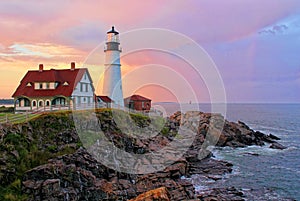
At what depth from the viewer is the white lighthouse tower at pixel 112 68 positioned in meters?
38.4

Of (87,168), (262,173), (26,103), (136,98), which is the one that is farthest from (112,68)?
(262,173)

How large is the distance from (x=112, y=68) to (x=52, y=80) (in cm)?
766

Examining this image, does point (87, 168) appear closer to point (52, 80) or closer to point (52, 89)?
point (52, 89)

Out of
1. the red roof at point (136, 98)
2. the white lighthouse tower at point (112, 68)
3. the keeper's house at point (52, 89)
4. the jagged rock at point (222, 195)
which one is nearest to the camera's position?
the jagged rock at point (222, 195)

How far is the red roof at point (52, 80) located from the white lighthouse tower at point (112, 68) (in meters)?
3.23

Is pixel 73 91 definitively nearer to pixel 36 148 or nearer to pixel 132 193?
pixel 36 148

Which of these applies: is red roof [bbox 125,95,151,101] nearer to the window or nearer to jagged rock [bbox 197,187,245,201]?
the window

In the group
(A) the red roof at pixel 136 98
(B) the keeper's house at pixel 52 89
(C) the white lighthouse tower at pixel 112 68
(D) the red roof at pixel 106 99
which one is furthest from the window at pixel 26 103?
(A) the red roof at pixel 136 98

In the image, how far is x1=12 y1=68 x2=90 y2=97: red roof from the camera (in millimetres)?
33875

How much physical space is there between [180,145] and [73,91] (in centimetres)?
1336

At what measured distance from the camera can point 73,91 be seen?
33.7m

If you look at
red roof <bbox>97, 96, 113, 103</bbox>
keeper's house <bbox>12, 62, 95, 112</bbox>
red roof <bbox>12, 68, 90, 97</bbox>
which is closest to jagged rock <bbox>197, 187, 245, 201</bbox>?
keeper's house <bbox>12, 62, 95, 112</bbox>

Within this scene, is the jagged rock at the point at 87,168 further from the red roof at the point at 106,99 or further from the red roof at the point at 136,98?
the red roof at the point at 136,98

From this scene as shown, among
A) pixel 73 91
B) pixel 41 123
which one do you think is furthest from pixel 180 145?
pixel 41 123
